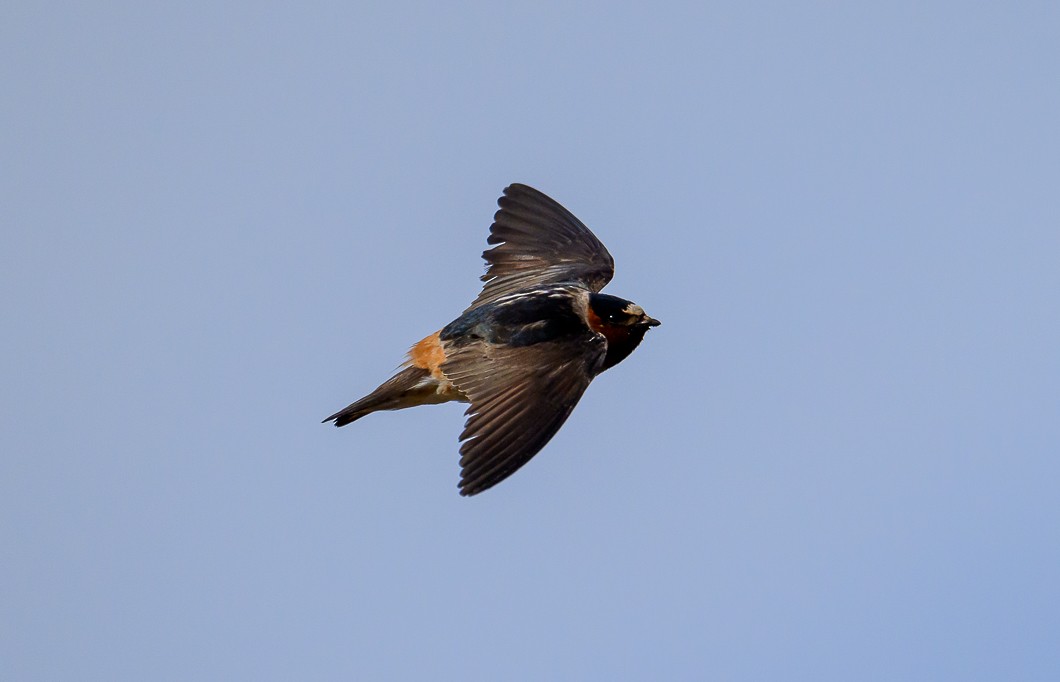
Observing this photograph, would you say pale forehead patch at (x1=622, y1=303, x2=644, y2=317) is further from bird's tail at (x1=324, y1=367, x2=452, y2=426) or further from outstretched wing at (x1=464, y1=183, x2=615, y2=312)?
bird's tail at (x1=324, y1=367, x2=452, y2=426)

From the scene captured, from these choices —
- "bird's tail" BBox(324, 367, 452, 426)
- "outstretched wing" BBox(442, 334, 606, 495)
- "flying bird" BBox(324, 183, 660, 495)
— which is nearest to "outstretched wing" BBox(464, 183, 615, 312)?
"flying bird" BBox(324, 183, 660, 495)

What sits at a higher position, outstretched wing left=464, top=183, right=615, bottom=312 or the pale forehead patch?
outstretched wing left=464, top=183, right=615, bottom=312

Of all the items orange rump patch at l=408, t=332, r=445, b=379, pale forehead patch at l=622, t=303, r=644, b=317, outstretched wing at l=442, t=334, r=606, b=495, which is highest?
pale forehead patch at l=622, t=303, r=644, b=317

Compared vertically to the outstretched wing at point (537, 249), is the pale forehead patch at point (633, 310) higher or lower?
lower

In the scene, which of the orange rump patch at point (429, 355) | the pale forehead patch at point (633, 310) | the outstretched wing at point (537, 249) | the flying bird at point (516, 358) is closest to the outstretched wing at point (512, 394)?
the flying bird at point (516, 358)

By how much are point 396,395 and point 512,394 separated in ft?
2.83

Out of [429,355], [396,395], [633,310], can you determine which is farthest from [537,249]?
[396,395]

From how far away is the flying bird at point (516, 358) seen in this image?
25.3 ft

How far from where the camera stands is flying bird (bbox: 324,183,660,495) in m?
7.70

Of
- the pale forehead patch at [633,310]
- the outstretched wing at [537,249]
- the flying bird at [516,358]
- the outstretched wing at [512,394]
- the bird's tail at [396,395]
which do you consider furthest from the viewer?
the outstretched wing at [537,249]

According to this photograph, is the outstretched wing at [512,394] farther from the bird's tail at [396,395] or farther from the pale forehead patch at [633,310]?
the pale forehead patch at [633,310]

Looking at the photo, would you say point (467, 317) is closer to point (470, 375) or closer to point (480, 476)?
point (470, 375)

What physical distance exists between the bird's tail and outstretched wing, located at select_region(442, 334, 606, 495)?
236mm

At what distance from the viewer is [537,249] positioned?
1020 centimetres
